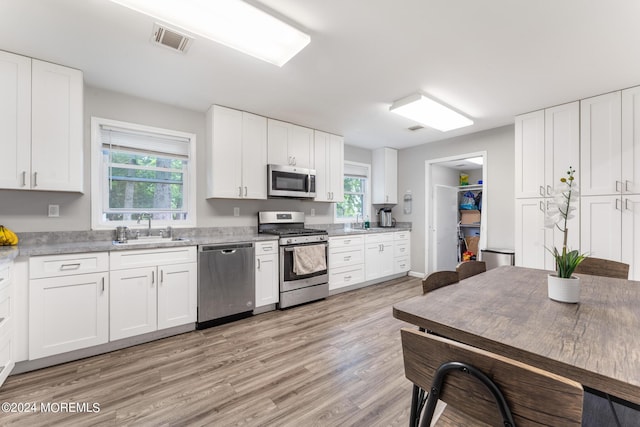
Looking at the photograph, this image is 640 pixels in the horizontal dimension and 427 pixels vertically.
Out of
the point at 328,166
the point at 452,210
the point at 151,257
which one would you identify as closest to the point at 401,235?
the point at 452,210

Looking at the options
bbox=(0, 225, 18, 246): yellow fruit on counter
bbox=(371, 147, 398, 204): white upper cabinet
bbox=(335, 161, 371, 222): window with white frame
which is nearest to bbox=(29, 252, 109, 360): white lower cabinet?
bbox=(0, 225, 18, 246): yellow fruit on counter

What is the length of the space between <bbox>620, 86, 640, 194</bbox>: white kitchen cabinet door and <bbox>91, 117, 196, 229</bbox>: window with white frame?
4729 millimetres

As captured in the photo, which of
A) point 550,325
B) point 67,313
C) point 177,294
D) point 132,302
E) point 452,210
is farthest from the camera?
point 452,210

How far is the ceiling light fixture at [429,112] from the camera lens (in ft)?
9.86

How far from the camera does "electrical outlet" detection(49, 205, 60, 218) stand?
255 centimetres

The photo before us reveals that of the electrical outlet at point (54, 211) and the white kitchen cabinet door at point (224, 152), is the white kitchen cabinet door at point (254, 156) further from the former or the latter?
the electrical outlet at point (54, 211)

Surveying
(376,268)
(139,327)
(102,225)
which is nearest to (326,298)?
(376,268)

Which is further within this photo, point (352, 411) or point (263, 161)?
point (263, 161)

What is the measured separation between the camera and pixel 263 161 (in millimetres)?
3582

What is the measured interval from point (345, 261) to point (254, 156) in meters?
2.03

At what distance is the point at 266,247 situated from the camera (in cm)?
329

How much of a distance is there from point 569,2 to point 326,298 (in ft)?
12.0

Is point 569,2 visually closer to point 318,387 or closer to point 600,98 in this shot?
point 600,98

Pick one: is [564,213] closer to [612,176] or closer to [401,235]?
[612,176]
